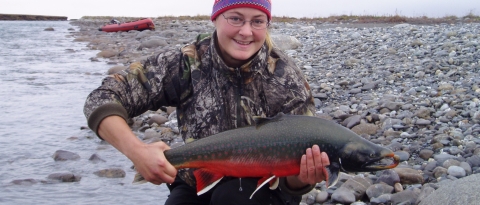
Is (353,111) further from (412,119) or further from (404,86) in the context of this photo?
(404,86)

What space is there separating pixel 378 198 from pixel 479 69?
6180 mm

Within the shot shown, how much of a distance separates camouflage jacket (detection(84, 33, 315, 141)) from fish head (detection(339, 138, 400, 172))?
0.56 m

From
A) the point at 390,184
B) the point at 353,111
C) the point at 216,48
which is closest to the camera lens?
the point at 216,48

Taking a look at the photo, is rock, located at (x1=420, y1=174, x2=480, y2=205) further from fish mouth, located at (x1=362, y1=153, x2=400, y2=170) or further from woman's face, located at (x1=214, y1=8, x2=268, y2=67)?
woman's face, located at (x1=214, y1=8, x2=268, y2=67)

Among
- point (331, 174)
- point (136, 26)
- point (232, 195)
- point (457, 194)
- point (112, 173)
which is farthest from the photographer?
point (136, 26)

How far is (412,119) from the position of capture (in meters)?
7.18

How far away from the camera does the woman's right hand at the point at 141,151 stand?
3164 millimetres

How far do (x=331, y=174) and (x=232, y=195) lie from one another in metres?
0.70

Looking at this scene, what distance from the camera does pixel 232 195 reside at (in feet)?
11.6

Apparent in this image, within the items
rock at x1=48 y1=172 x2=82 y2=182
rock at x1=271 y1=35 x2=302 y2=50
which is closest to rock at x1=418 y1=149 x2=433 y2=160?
rock at x1=48 y1=172 x2=82 y2=182

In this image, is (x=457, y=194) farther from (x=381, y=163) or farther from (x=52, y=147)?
(x=52, y=147)

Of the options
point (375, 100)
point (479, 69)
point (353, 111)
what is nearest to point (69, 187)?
point (353, 111)

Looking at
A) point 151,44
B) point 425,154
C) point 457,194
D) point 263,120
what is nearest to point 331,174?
point 263,120

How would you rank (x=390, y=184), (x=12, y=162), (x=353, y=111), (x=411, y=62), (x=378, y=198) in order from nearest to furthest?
(x=378, y=198)
(x=390, y=184)
(x=12, y=162)
(x=353, y=111)
(x=411, y=62)
